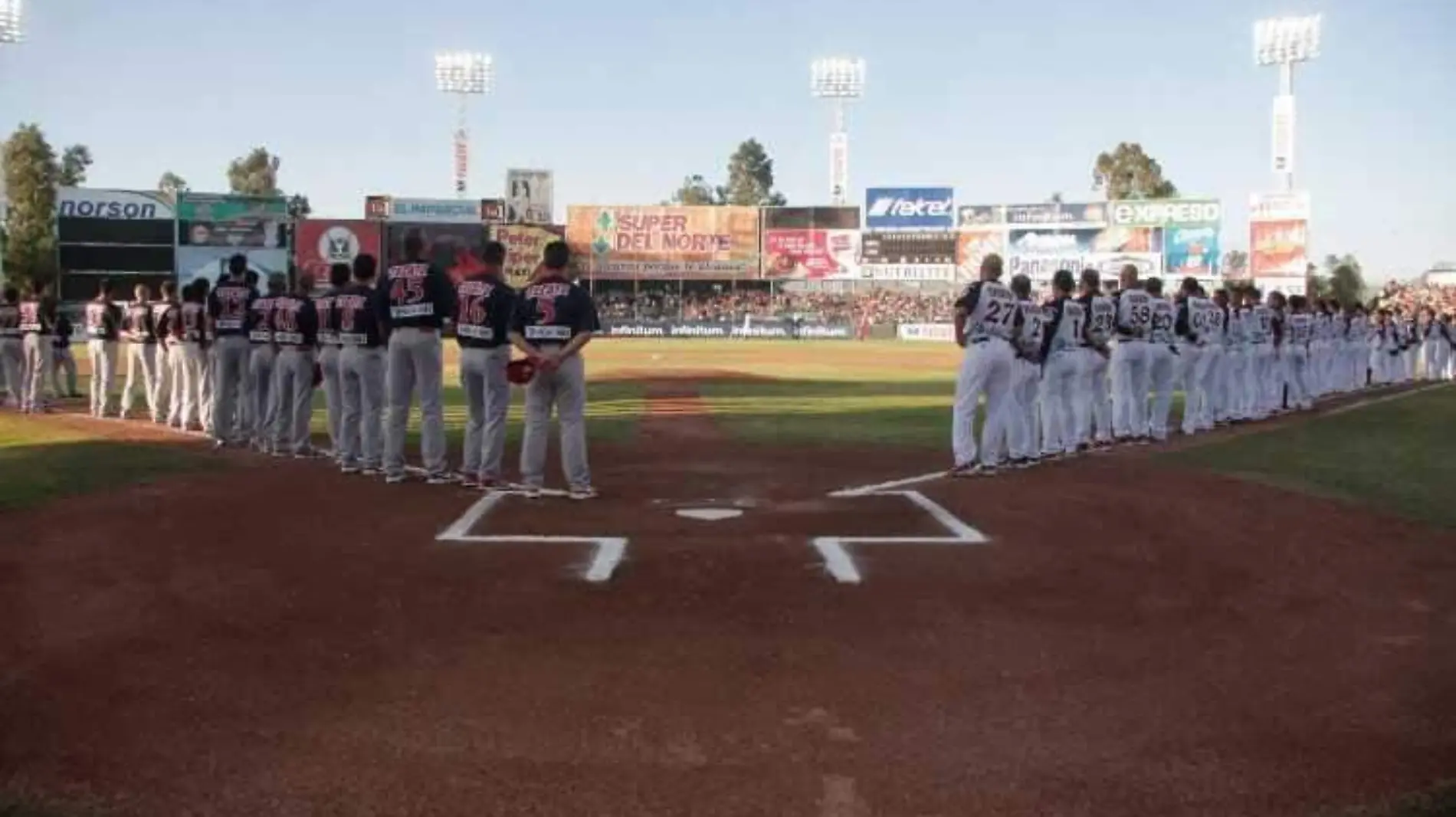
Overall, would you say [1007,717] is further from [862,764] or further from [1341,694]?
[1341,694]

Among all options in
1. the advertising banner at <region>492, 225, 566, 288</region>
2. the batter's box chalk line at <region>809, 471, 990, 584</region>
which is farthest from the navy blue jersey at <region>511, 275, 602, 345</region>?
the advertising banner at <region>492, 225, 566, 288</region>

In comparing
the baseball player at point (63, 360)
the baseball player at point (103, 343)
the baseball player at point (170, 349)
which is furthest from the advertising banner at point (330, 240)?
the baseball player at point (170, 349)

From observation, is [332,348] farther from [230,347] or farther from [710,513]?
[710,513]

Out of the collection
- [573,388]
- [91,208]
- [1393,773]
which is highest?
[91,208]

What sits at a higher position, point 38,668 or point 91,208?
point 91,208

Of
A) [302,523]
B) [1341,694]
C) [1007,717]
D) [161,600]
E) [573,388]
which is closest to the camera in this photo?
[1007,717]

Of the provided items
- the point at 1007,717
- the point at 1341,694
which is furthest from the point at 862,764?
the point at 1341,694

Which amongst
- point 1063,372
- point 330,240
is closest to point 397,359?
point 1063,372

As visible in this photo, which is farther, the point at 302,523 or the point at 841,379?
the point at 841,379

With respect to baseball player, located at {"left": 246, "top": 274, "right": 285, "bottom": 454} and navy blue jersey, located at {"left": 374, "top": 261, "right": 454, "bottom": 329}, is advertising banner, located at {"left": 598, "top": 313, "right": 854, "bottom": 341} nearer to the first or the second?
baseball player, located at {"left": 246, "top": 274, "right": 285, "bottom": 454}

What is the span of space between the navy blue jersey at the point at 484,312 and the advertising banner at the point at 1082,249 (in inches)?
2438

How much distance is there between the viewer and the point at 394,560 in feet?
24.5

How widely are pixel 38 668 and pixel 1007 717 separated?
4187mm

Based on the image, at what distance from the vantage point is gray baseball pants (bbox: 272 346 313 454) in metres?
12.8
